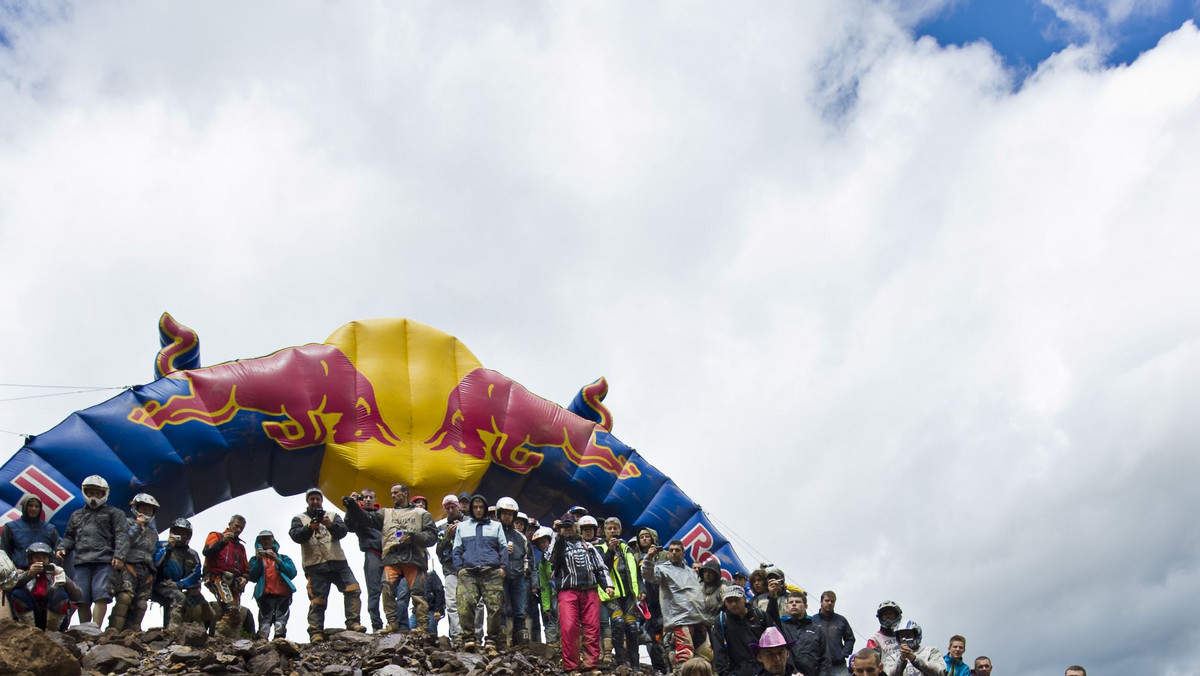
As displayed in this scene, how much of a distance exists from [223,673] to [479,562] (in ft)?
9.85

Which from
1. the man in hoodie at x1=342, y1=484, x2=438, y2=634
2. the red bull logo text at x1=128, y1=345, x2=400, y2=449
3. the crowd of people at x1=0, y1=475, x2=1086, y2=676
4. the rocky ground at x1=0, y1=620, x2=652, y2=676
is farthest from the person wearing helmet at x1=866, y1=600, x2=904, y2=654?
the red bull logo text at x1=128, y1=345, x2=400, y2=449

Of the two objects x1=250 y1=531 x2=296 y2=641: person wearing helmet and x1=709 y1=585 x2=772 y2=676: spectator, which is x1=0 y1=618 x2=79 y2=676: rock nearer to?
x1=250 y1=531 x2=296 y2=641: person wearing helmet

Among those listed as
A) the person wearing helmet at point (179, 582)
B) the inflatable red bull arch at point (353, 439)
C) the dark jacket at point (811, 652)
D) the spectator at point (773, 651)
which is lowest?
the spectator at point (773, 651)

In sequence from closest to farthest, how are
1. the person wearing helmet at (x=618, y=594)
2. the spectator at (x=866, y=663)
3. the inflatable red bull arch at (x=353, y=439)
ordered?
1. the spectator at (x=866, y=663)
2. the person wearing helmet at (x=618, y=594)
3. the inflatable red bull arch at (x=353, y=439)

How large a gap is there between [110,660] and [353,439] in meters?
5.80

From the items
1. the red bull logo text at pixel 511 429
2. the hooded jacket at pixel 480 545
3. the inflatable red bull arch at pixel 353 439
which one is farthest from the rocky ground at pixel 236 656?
the red bull logo text at pixel 511 429

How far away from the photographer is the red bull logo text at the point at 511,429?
15.9 m

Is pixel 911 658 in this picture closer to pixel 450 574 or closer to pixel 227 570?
pixel 450 574

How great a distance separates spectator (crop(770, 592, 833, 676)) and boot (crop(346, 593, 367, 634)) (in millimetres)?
4623

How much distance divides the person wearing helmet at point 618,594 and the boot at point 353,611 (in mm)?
2669

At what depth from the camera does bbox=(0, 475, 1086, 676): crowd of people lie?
36.0ft

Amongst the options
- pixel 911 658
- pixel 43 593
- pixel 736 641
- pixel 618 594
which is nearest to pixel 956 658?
pixel 911 658

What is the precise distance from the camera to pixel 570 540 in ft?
39.4

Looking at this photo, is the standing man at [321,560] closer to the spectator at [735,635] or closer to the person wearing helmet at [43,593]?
the person wearing helmet at [43,593]
